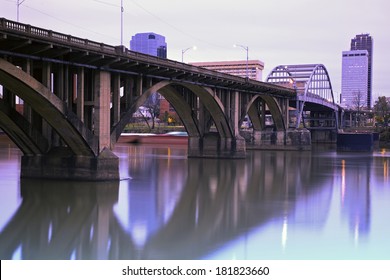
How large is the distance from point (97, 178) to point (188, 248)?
57.4 feet

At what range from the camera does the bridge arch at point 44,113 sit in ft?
92.5

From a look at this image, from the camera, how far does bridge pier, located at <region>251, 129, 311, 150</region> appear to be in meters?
84.8

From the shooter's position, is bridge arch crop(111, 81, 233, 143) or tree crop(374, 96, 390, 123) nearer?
bridge arch crop(111, 81, 233, 143)

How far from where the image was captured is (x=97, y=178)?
34125mm

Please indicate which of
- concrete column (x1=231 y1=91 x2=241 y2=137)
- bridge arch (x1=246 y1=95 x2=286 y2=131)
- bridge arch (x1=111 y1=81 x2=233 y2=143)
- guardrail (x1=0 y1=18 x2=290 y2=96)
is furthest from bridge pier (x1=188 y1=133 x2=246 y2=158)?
bridge arch (x1=246 y1=95 x2=286 y2=131)

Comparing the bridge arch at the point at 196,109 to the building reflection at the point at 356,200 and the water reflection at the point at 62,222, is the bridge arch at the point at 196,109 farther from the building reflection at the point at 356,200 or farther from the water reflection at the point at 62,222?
the water reflection at the point at 62,222

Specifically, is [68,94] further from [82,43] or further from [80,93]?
[82,43]

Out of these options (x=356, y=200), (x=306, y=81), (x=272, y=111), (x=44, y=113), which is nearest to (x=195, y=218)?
(x=356, y=200)

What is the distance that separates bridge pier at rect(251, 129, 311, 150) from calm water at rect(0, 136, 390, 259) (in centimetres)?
4334

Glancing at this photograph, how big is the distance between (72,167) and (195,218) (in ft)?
42.8

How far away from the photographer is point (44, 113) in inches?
1235

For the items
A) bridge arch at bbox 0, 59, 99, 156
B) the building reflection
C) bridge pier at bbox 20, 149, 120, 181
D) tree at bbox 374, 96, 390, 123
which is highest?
tree at bbox 374, 96, 390, 123

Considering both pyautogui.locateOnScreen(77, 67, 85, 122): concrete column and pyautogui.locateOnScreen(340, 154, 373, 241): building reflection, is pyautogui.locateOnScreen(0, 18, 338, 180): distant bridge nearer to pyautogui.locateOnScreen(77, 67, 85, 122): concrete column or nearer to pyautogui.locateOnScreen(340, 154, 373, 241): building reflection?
pyautogui.locateOnScreen(77, 67, 85, 122): concrete column

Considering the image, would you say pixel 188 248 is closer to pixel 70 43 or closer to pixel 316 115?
pixel 70 43
